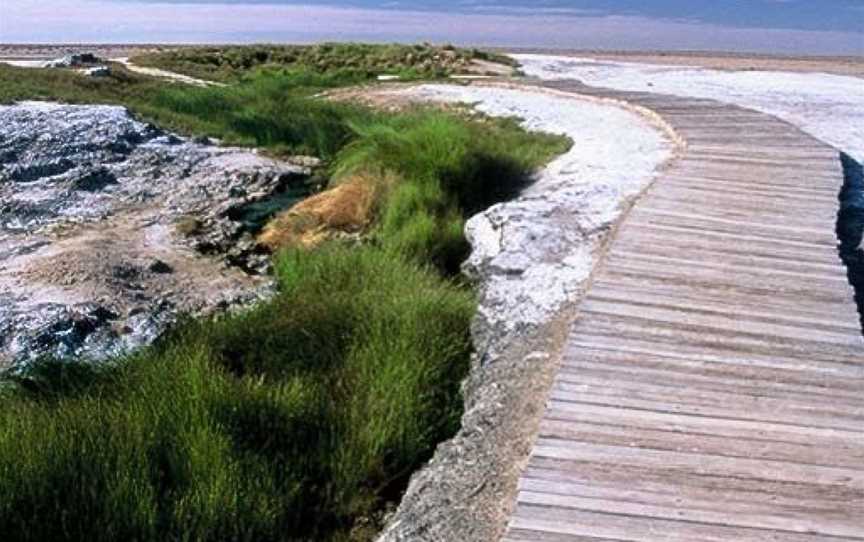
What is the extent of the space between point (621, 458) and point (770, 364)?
1.18m

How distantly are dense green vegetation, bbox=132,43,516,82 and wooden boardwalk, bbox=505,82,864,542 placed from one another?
65.0 ft

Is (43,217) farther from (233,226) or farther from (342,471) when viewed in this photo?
(342,471)

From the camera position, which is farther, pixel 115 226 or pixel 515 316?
pixel 115 226

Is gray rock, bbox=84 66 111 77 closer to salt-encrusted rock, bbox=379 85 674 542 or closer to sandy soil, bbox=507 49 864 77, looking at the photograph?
salt-encrusted rock, bbox=379 85 674 542

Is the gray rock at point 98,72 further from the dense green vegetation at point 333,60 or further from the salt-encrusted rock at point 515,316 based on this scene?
the salt-encrusted rock at point 515,316

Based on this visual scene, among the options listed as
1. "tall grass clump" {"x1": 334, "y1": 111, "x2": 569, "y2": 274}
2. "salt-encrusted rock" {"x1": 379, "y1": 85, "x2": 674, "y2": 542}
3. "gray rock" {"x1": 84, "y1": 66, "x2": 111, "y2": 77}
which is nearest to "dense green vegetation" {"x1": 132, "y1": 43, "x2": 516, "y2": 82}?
"gray rock" {"x1": 84, "y1": 66, "x2": 111, "y2": 77}

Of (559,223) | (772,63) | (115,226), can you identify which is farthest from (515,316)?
(772,63)

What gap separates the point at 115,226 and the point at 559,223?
534 centimetres

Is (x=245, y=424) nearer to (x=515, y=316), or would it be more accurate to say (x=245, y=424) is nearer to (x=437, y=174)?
(x=515, y=316)

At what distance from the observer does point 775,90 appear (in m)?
17.8

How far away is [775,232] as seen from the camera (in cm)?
629

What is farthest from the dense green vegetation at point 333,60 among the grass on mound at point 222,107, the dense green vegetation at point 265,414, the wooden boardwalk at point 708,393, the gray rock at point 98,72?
the wooden boardwalk at point 708,393

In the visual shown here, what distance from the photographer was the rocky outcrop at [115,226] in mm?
7359

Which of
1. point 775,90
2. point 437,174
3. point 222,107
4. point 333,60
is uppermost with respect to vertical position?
point 775,90
